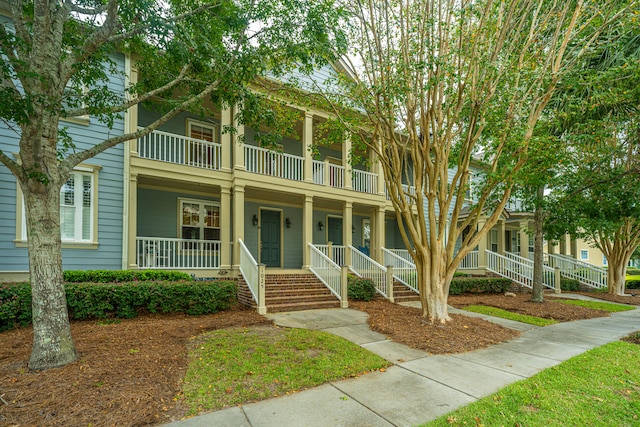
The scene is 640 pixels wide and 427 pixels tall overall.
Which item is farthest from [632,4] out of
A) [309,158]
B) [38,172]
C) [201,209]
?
[201,209]

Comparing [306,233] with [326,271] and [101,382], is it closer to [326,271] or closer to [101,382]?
[326,271]

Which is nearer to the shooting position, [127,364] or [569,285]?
[127,364]

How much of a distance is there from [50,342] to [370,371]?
412cm

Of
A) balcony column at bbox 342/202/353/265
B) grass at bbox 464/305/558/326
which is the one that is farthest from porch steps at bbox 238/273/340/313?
grass at bbox 464/305/558/326

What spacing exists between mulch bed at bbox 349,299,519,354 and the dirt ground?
0.02 m

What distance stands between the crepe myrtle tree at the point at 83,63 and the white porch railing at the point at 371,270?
6.76 metres

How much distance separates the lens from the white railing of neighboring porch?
26.6 ft

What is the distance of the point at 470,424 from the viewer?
3113 millimetres

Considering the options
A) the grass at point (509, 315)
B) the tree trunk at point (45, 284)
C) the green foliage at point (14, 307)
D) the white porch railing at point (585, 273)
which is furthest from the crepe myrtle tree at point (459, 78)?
the white porch railing at point (585, 273)

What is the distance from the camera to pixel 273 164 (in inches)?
451

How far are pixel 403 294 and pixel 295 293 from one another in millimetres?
3912

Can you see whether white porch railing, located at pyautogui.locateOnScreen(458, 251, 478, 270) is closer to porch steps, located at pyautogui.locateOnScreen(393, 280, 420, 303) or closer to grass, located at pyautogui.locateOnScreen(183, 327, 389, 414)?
porch steps, located at pyautogui.locateOnScreen(393, 280, 420, 303)

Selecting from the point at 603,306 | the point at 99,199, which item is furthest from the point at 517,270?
the point at 99,199

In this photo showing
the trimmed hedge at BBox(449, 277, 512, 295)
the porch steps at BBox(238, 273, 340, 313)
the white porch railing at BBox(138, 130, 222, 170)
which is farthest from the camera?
the trimmed hedge at BBox(449, 277, 512, 295)
